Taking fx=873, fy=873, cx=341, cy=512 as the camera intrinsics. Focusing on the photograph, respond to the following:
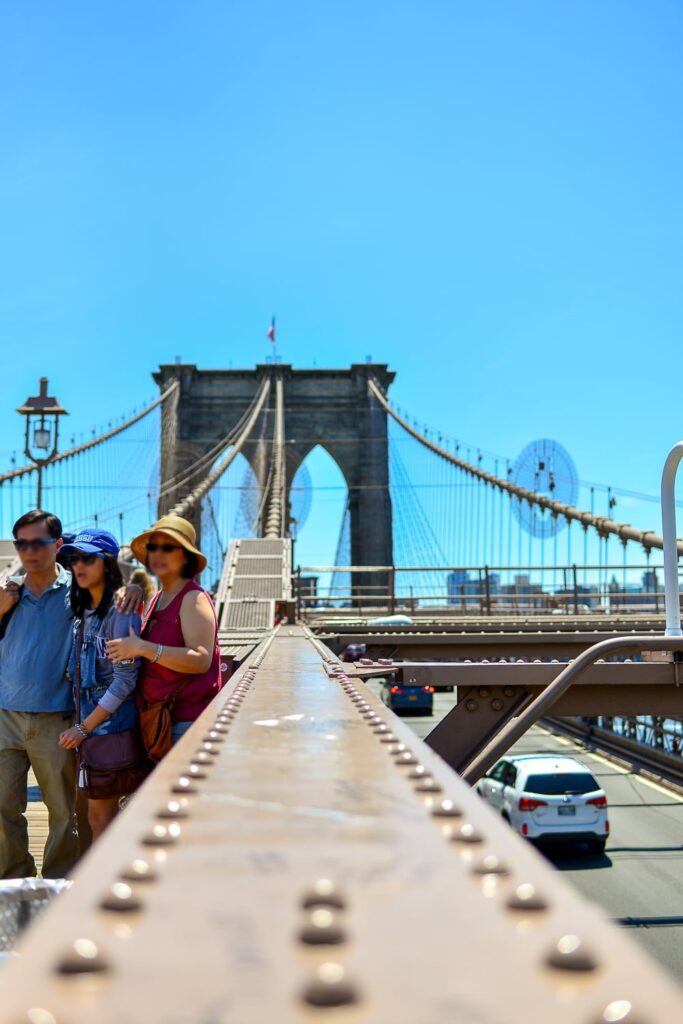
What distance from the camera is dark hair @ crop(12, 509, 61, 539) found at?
125 inches

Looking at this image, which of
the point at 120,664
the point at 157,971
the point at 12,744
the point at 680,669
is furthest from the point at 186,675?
the point at 680,669

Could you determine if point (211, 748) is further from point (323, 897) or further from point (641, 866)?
point (641, 866)

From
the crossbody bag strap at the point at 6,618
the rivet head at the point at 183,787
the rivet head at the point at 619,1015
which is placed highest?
the crossbody bag strap at the point at 6,618

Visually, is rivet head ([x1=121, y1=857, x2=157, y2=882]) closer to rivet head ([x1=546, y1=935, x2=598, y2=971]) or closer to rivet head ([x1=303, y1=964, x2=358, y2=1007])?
rivet head ([x1=303, y1=964, x2=358, y2=1007])

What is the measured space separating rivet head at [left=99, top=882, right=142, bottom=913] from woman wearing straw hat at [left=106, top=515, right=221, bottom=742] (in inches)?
74.7

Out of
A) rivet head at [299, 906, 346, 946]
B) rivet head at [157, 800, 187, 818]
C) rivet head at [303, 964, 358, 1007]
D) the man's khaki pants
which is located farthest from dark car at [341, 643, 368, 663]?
rivet head at [303, 964, 358, 1007]

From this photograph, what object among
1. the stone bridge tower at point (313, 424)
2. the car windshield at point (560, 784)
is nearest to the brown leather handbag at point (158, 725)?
the car windshield at point (560, 784)

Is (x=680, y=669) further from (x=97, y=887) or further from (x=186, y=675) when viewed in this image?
(x=97, y=887)

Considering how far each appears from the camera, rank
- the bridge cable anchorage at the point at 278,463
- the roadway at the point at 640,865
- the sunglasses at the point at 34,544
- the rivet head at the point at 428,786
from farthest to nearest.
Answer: the bridge cable anchorage at the point at 278,463 → the roadway at the point at 640,865 → the sunglasses at the point at 34,544 → the rivet head at the point at 428,786

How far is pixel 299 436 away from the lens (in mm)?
37188

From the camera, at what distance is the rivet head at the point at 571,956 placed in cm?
77

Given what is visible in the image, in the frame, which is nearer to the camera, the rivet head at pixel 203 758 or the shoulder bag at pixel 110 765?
the rivet head at pixel 203 758

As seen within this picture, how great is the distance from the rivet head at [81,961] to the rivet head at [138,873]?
18 centimetres

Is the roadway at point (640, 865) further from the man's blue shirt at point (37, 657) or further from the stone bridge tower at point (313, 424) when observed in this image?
the stone bridge tower at point (313, 424)
